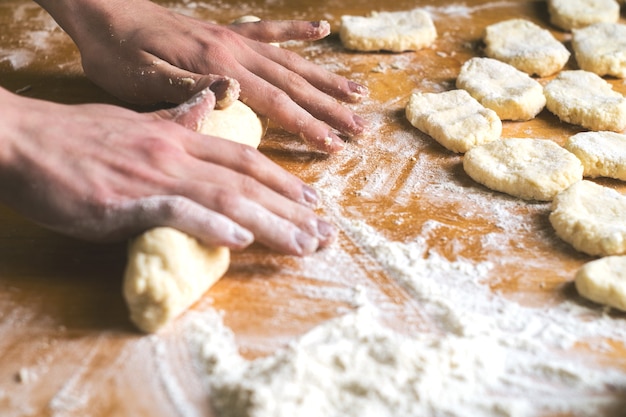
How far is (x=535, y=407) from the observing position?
1.12 metres

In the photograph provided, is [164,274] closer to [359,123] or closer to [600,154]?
[359,123]

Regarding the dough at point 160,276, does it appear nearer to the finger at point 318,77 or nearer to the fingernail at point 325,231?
the fingernail at point 325,231

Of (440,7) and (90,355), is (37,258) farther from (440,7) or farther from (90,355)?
(440,7)

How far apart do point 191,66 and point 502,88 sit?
3.17 feet

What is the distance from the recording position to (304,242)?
1352 mm

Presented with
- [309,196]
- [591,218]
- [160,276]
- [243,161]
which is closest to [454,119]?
[591,218]

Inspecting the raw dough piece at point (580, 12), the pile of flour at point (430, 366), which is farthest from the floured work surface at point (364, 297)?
the raw dough piece at point (580, 12)

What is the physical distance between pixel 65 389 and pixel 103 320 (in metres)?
0.17

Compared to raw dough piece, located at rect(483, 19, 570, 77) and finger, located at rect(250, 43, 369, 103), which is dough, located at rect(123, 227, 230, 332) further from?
→ raw dough piece, located at rect(483, 19, 570, 77)

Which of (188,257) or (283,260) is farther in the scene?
(283,260)

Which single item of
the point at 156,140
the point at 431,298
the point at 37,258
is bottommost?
the point at 37,258

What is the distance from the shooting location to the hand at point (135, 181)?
1267mm

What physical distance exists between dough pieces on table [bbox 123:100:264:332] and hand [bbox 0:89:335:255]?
3 centimetres

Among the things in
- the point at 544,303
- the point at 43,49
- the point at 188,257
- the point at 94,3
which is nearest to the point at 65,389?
the point at 188,257
